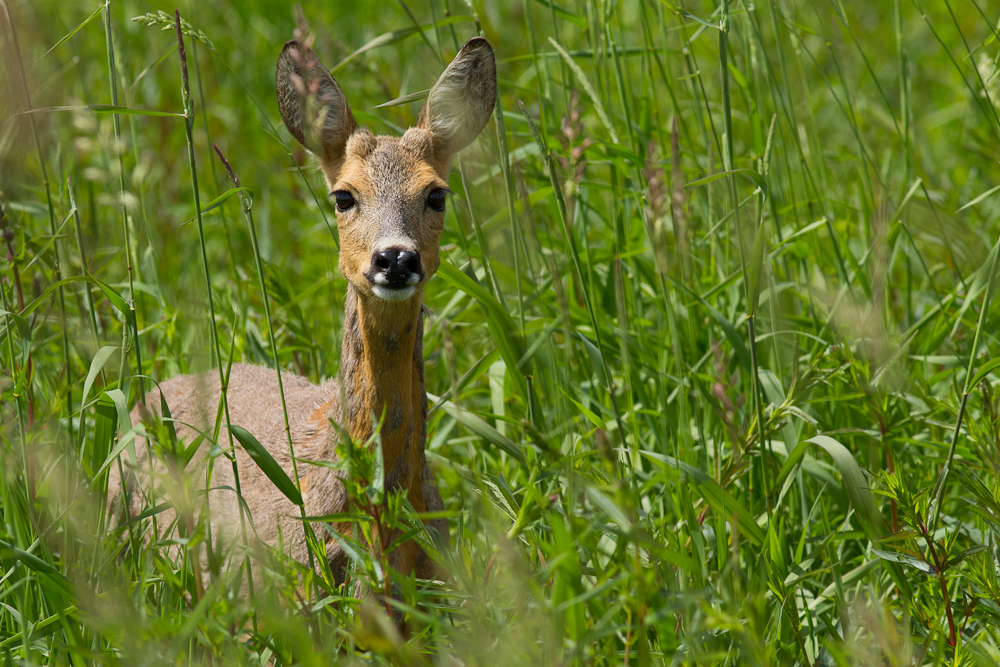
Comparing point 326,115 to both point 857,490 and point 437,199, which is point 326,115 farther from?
point 857,490

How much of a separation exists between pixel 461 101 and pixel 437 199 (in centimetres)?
44

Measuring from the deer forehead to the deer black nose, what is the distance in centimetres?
31

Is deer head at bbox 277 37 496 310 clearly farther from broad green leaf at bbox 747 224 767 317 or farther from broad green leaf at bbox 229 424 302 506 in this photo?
broad green leaf at bbox 747 224 767 317

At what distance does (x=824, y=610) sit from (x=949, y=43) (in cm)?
587

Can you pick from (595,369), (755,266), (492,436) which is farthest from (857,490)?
(492,436)

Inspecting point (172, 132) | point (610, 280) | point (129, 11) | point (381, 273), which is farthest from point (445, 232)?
point (129, 11)

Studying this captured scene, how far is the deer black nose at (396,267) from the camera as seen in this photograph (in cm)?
279

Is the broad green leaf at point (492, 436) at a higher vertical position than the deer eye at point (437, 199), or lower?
lower

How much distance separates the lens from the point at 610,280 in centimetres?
417

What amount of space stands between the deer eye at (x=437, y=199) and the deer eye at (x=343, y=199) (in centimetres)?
27

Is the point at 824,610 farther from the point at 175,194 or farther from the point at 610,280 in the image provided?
the point at 175,194

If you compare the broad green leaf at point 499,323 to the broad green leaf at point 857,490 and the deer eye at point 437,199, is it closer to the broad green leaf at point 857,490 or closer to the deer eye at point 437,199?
the deer eye at point 437,199

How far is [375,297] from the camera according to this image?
296 cm

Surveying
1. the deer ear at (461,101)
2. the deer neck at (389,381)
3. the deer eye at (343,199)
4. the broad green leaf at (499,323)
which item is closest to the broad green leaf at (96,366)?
the deer neck at (389,381)
